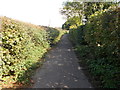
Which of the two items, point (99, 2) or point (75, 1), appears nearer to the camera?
point (99, 2)

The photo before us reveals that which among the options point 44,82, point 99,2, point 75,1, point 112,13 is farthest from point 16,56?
point 75,1

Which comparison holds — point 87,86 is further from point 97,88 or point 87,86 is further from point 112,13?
point 112,13

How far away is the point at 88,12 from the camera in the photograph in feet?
61.0

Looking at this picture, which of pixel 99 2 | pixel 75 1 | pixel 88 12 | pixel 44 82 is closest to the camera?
pixel 44 82

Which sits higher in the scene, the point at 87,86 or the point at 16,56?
the point at 16,56

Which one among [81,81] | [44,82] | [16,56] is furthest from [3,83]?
[81,81]

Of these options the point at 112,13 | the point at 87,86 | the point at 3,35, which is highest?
the point at 112,13

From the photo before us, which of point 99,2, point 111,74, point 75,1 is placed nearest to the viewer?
point 111,74

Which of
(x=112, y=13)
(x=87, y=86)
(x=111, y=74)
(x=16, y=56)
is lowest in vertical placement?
(x=87, y=86)

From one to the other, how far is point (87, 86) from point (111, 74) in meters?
1.06

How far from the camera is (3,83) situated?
14.5 ft

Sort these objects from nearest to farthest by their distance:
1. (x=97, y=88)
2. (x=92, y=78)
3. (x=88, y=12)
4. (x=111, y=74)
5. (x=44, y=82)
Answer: (x=111, y=74) → (x=97, y=88) → (x=44, y=82) → (x=92, y=78) → (x=88, y=12)

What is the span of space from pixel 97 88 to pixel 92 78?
0.90 meters

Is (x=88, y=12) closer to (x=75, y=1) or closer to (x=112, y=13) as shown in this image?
(x=75, y=1)
